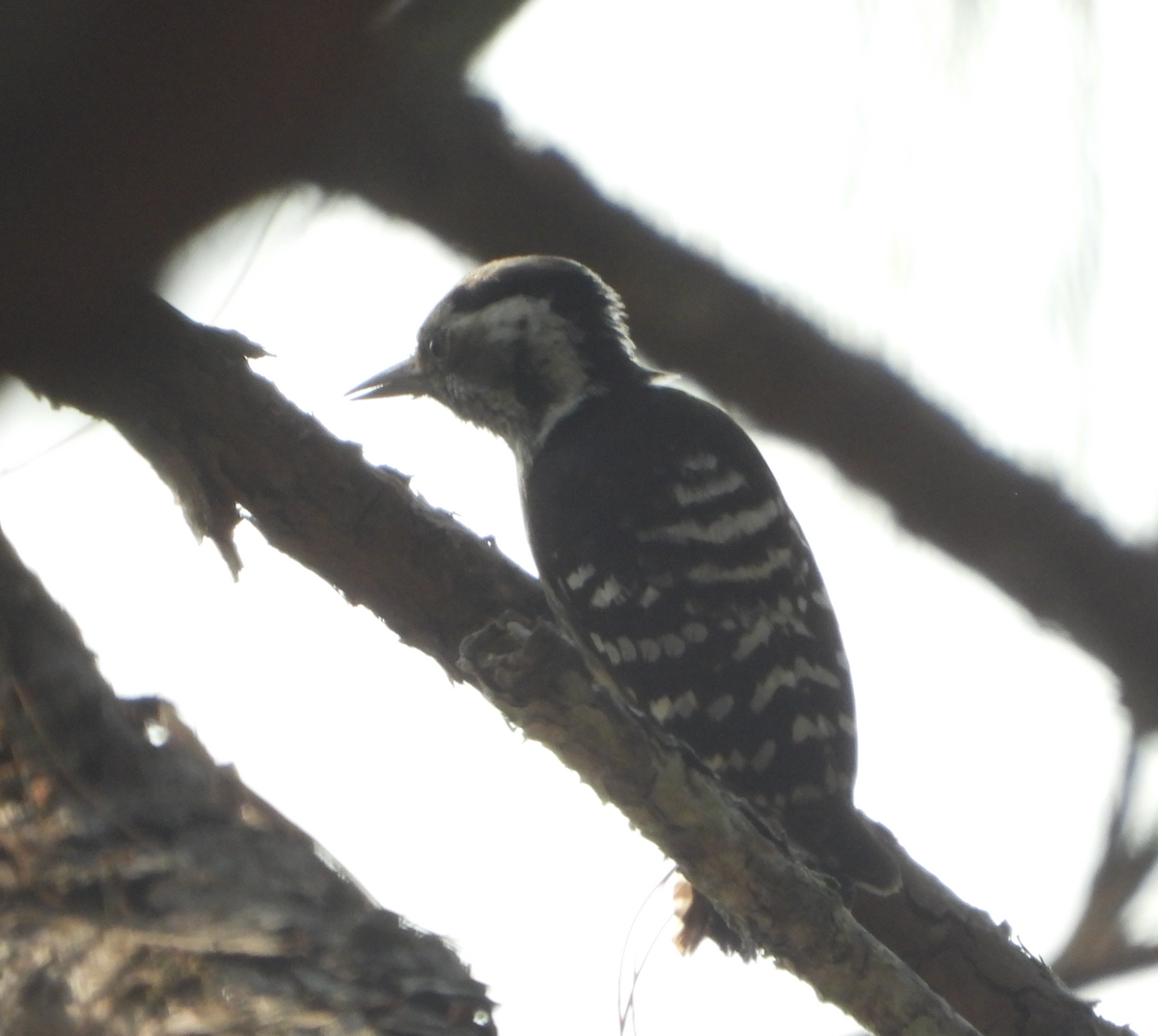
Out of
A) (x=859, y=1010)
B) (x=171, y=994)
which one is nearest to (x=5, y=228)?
(x=171, y=994)

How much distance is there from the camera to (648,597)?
3186 millimetres

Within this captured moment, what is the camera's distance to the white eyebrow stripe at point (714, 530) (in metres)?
3.29

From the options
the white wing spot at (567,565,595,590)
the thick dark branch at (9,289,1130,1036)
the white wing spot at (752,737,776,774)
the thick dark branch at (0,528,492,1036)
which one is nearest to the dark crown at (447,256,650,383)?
the white wing spot at (567,565,595,590)

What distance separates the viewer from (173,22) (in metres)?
0.60

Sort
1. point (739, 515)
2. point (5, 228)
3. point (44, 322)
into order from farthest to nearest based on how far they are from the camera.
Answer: point (739, 515)
point (44, 322)
point (5, 228)

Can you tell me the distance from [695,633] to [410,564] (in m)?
0.80

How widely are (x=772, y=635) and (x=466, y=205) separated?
68.0 inches

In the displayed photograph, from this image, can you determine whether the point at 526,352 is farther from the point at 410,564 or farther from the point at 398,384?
the point at 410,564

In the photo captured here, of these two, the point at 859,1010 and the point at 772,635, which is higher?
the point at 772,635

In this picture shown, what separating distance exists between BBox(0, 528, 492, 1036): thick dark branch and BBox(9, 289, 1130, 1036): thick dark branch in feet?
1.59

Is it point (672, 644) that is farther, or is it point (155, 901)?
point (672, 644)

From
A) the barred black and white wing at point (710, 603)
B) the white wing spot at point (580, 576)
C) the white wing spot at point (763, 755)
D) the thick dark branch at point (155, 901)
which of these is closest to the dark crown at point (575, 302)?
the barred black and white wing at point (710, 603)

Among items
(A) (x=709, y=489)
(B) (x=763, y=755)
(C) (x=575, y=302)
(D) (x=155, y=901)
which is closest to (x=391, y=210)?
(D) (x=155, y=901)

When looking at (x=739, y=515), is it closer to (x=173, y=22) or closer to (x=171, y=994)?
(x=171, y=994)
